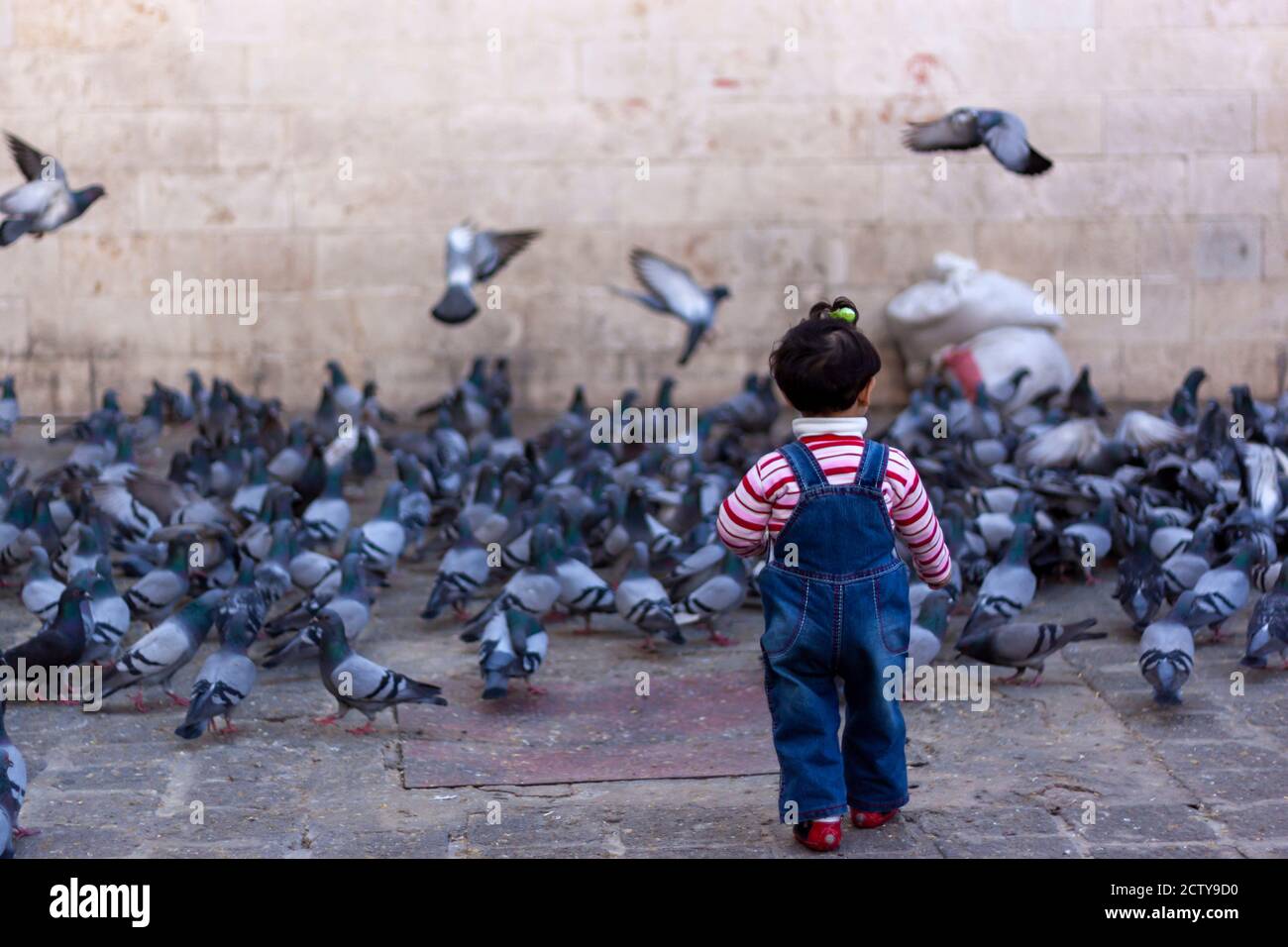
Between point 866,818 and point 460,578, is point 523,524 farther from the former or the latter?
point 866,818

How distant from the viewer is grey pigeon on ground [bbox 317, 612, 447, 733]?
5195 mm

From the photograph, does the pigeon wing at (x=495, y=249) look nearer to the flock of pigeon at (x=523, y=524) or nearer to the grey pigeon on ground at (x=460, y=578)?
the flock of pigeon at (x=523, y=524)

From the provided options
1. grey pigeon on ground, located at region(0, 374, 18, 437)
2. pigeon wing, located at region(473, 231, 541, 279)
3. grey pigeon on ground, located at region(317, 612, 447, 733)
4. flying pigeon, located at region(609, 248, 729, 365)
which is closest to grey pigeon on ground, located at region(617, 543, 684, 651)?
grey pigeon on ground, located at region(317, 612, 447, 733)

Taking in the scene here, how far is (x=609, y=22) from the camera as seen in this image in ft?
35.7

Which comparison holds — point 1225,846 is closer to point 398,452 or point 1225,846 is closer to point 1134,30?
point 398,452

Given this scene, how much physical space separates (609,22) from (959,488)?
15.4ft

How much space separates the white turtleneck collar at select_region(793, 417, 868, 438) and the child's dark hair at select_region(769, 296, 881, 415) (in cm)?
2

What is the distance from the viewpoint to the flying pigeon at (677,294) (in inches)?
402

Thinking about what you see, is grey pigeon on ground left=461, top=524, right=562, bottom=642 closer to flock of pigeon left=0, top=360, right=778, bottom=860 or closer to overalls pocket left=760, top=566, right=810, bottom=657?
flock of pigeon left=0, top=360, right=778, bottom=860

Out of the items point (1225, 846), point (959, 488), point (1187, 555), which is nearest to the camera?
point (1225, 846)

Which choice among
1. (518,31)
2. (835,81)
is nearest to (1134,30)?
(835,81)

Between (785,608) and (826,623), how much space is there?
11 centimetres

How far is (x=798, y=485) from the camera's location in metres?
3.91

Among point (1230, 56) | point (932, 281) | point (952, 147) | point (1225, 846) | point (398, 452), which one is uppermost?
point (1230, 56)
